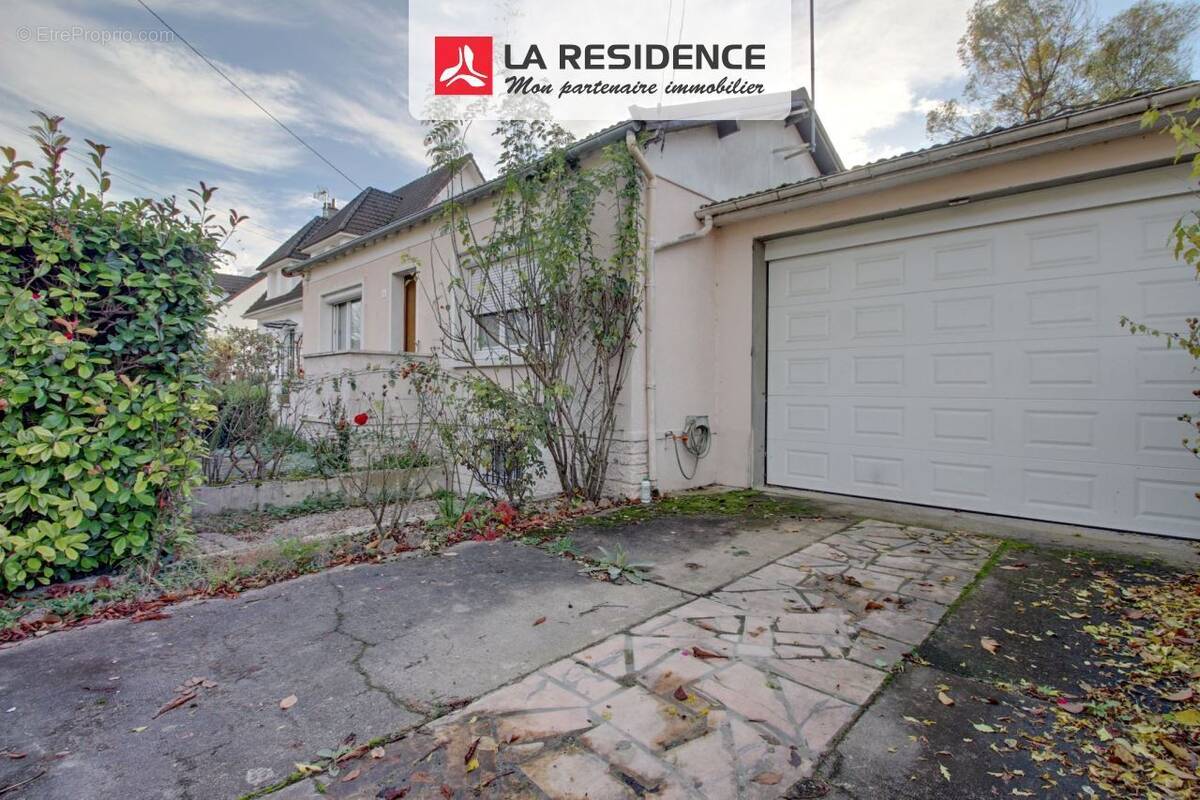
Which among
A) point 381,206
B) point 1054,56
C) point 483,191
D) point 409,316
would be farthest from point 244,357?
point 1054,56

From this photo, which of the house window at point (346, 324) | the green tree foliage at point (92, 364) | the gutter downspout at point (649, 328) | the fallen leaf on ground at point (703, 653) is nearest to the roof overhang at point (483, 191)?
the gutter downspout at point (649, 328)

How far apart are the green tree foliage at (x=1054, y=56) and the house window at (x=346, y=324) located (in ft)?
52.8

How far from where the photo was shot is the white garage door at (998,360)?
14.6 ft

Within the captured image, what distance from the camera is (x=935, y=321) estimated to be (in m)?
5.54

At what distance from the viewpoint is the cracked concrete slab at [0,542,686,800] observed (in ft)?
6.31

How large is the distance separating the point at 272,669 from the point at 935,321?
6181 mm

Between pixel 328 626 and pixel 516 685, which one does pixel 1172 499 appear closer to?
pixel 516 685

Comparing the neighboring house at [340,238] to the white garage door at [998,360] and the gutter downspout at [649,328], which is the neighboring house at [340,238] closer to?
the gutter downspout at [649,328]

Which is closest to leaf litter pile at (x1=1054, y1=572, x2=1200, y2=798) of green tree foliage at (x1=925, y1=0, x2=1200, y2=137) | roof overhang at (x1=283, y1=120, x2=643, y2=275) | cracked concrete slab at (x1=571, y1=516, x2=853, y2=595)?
cracked concrete slab at (x1=571, y1=516, x2=853, y2=595)

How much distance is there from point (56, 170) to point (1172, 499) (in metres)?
8.56

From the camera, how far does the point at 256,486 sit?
6.45 metres

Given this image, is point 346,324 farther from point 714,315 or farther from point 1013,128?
point 1013,128

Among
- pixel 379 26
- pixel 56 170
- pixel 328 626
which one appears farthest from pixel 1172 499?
pixel 379 26

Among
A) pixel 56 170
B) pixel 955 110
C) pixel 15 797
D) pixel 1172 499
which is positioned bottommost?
pixel 15 797
